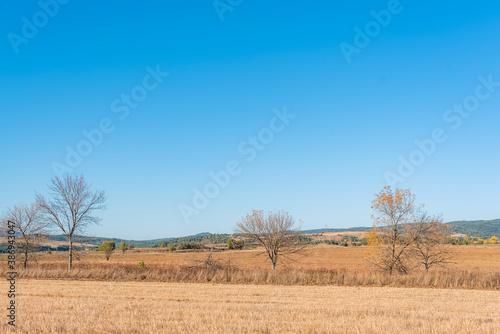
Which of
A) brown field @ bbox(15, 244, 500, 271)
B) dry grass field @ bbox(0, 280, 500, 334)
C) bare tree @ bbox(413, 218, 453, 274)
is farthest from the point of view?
brown field @ bbox(15, 244, 500, 271)

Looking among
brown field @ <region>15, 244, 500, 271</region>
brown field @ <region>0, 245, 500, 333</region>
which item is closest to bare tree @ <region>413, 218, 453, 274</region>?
brown field @ <region>15, 244, 500, 271</region>

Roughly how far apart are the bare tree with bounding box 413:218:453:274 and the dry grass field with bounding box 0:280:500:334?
15818mm

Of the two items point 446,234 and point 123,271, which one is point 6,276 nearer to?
point 123,271

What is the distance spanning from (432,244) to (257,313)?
27878mm

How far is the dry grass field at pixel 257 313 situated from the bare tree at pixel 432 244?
15818mm

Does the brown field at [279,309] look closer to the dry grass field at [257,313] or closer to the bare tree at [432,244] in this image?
the dry grass field at [257,313]

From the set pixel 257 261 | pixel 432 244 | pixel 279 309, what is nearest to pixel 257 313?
pixel 279 309

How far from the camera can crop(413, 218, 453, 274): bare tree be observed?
3444cm

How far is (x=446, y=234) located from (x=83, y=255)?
3692 cm

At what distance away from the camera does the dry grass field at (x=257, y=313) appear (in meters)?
10.3

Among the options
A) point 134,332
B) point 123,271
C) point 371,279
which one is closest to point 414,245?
point 371,279

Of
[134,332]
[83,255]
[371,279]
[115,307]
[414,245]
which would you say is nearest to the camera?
[134,332]

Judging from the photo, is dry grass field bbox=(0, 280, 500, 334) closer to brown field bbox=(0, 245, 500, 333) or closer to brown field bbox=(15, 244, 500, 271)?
brown field bbox=(0, 245, 500, 333)

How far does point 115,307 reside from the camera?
13.8 m
